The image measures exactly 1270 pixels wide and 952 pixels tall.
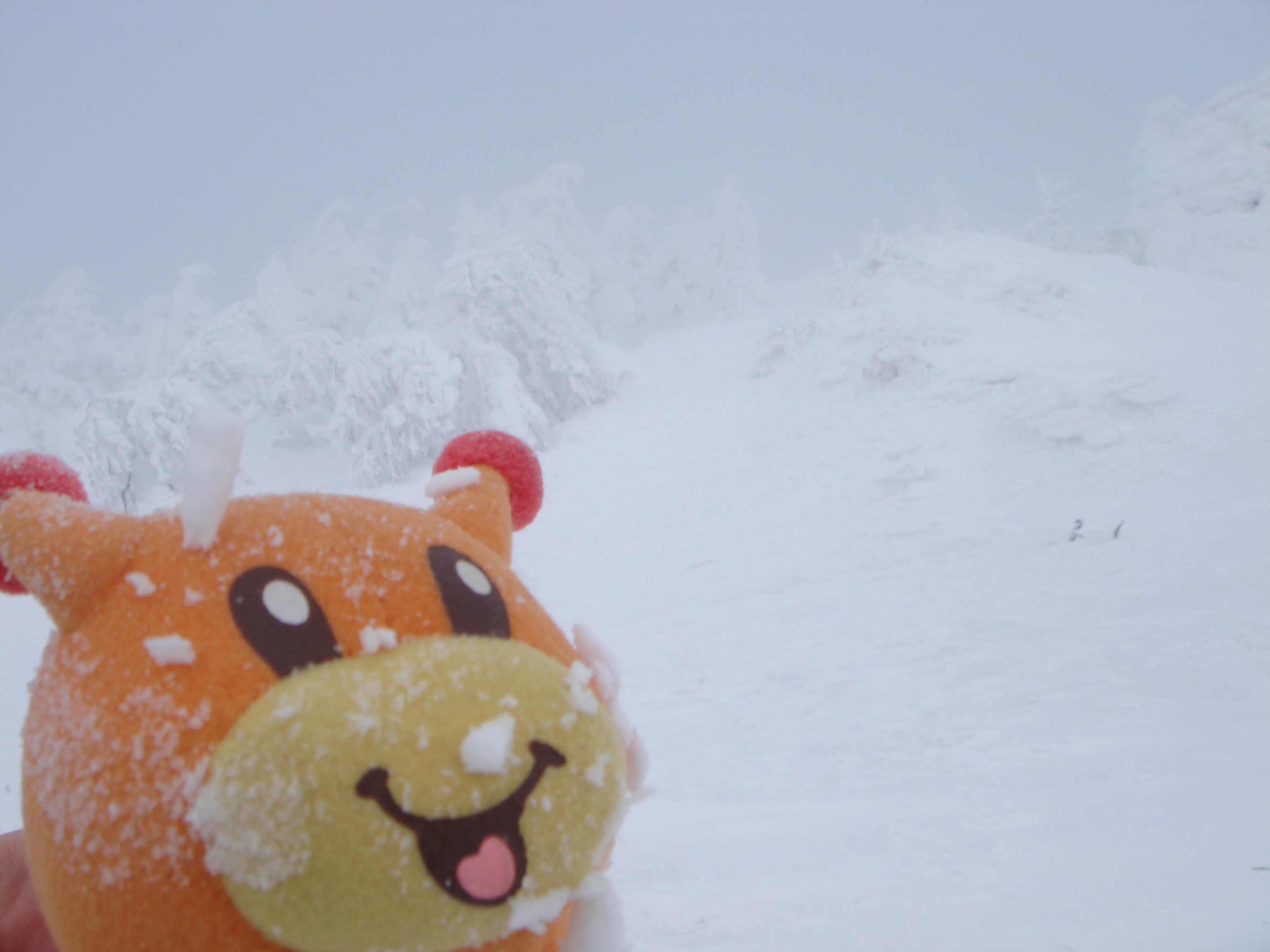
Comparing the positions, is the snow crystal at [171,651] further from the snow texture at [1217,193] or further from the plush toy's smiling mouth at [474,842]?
the snow texture at [1217,193]

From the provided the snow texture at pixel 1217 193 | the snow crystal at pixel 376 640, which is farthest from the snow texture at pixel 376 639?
the snow texture at pixel 1217 193

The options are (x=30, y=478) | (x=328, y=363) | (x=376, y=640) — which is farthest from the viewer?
(x=328, y=363)

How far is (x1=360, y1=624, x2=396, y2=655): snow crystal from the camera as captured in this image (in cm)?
70

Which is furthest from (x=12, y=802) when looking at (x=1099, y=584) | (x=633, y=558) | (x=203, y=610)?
(x=1099, y=584)

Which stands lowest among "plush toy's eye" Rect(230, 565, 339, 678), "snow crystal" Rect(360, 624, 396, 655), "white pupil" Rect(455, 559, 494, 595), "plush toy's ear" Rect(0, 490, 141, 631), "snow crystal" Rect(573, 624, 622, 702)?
"snow crystal" Rect(573, 624, 622, 702)

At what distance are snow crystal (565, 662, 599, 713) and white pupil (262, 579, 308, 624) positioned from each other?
29cm

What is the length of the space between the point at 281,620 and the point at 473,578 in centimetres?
22

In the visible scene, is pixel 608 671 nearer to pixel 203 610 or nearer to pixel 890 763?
pixel 203 610

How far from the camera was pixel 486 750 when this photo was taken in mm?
605

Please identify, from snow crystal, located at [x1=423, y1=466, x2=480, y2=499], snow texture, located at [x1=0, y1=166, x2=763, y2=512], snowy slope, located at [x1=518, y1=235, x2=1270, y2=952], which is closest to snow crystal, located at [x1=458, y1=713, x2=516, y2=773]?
snow crystal, located at [x1=423, y1=466, x2=480, y2=499]

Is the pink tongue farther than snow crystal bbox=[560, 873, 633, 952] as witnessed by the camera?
No

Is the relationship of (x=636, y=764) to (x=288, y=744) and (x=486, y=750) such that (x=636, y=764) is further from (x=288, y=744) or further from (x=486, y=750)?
(x=288, y=744)

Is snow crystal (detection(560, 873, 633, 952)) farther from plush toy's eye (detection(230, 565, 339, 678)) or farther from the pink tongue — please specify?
plush toy's eye (detection(230, 565, 339, 678))

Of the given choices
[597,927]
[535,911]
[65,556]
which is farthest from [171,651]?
[597,927]
